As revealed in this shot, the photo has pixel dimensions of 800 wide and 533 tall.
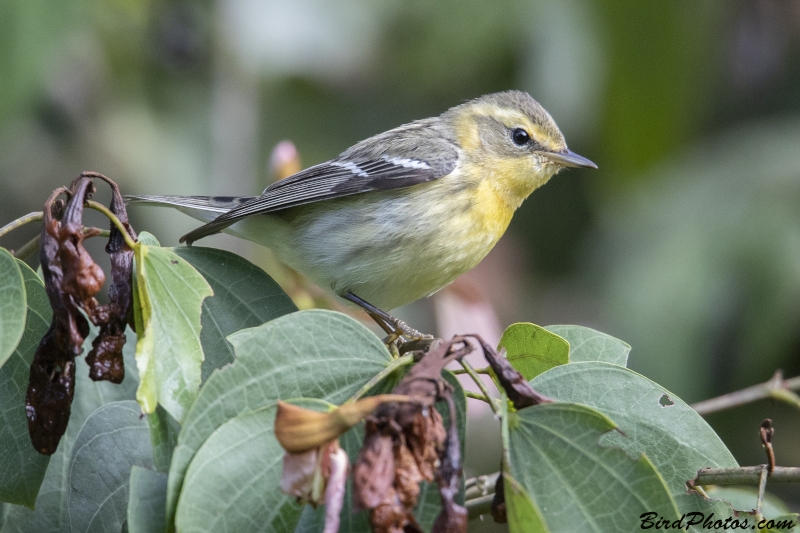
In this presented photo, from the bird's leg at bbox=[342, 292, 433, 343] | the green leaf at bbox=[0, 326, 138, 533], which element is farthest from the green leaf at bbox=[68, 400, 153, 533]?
the bird's leg at bbox=[342, 292, 433, 343]

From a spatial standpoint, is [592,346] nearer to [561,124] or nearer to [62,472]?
[62,472]

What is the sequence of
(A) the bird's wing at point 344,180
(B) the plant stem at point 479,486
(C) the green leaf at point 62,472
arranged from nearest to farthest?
(C) the green leaf at point 62,472 → (B) the plant stem at point 479,486 → (A) the bird's wing at point 344,180

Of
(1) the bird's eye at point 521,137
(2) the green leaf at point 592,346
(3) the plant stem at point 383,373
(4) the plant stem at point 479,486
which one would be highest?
(1) the bird's eye at point 521,137

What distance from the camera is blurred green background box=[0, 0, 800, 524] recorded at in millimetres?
5848

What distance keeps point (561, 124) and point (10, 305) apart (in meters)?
6.46

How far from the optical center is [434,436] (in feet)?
5.49

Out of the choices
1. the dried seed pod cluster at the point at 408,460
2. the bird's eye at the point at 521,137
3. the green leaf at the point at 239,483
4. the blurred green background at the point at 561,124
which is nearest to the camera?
the dried seed pod cluster at the point at 408,460

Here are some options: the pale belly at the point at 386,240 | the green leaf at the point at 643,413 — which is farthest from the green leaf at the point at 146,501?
the pale belly at the point at 386,240

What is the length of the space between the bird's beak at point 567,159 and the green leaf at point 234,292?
7.27ft

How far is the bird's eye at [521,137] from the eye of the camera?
436cm

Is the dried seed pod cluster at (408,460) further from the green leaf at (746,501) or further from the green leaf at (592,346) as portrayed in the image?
the green leaf at (746,501)

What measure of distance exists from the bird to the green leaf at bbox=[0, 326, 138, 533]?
3.29 ft

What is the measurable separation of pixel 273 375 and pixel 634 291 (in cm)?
458

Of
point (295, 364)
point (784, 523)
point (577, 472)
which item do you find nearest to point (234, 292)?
point (295, 364)
